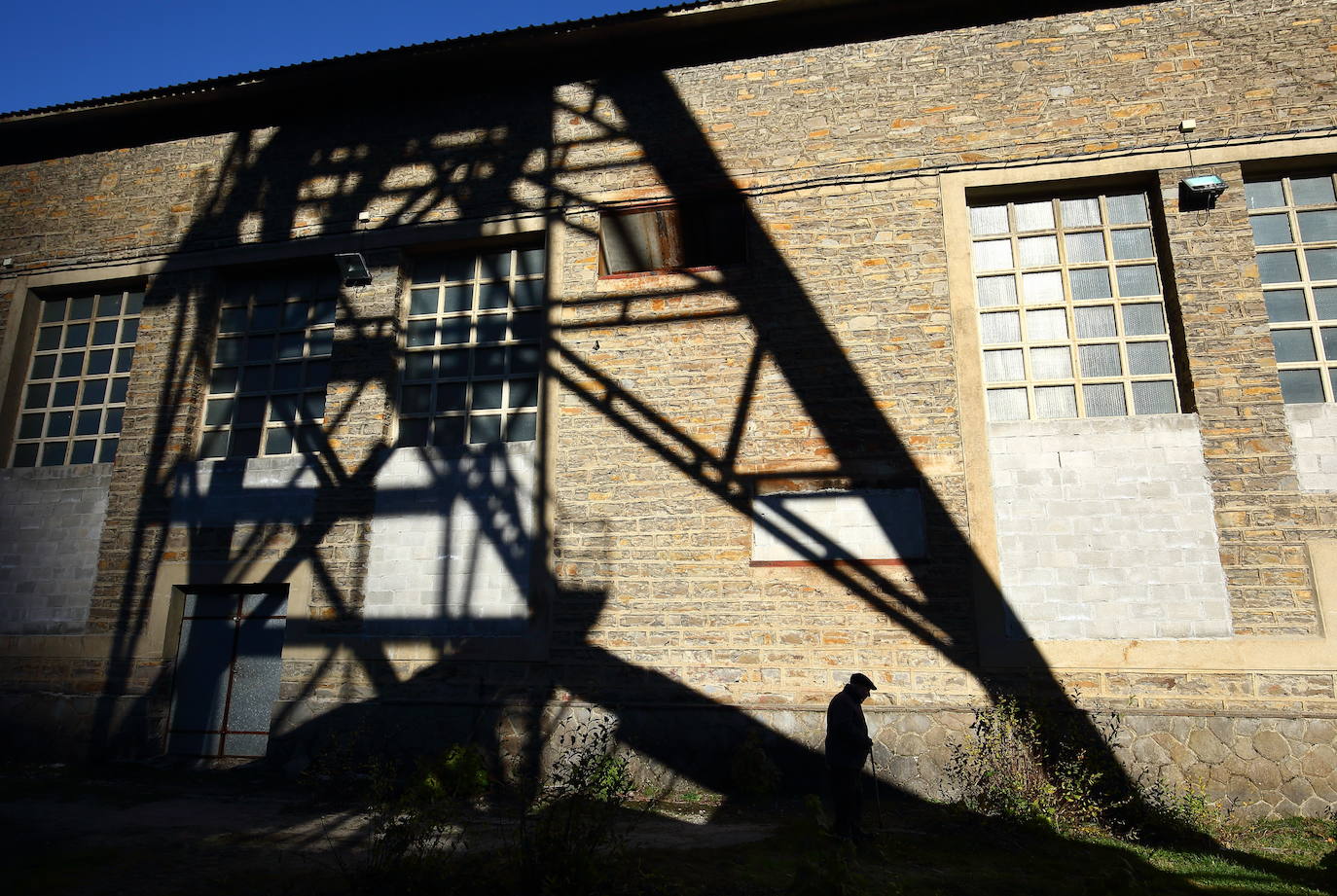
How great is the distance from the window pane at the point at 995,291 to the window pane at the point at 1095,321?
0.66 meters

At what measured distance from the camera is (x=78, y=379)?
10.3 m

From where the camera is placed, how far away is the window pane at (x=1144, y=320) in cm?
810

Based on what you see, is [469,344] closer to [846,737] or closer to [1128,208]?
[846,737]

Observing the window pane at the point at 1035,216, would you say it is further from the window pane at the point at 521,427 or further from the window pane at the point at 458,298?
the window pane at the point at 458,298

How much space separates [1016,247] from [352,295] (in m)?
7.59

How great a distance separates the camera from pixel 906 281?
838 centimetres

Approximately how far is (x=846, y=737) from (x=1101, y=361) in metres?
4.73

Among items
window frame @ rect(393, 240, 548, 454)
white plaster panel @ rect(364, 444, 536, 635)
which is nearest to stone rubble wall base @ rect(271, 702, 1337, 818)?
white plaster panel @ rect(364, 444, 536, 635)

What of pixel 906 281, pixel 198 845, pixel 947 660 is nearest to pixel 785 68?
pixel 906 281

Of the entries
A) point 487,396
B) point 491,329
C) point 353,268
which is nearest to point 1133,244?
point 491,329

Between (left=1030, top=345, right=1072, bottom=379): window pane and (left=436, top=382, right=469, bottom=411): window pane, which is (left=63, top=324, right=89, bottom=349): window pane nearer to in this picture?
(left=436, top=382, right=469, bottom=411): window pane

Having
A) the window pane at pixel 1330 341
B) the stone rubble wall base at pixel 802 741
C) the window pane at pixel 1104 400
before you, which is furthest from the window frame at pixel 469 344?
the window pane at pixel 1330 341

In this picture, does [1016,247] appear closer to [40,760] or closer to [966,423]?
[966,423]

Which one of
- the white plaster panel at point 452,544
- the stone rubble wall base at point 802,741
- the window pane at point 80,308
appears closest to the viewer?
the stone rubble wall base at point 802,741
